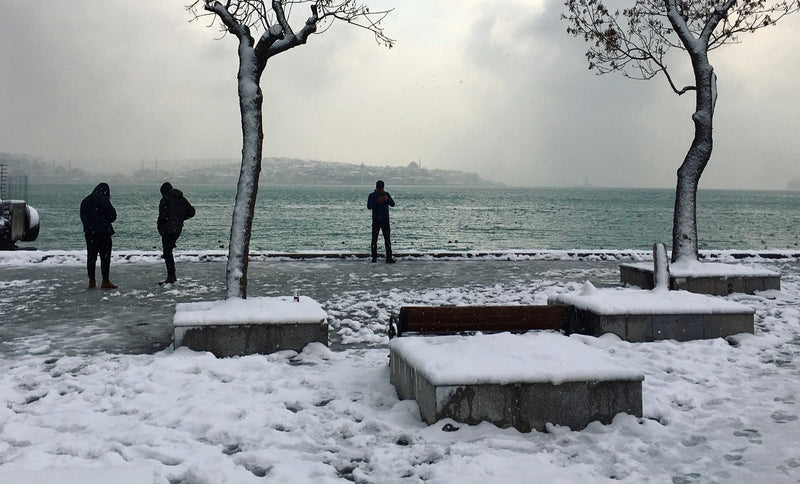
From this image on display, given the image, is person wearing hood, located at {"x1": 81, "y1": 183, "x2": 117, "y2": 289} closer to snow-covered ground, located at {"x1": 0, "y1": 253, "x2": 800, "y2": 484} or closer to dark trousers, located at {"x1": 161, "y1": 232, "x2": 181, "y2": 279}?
dark trousers, located at {"x1": 161, "y1": 232, "x2": 181, "y2": 279}

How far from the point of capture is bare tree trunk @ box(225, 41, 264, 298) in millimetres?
9328

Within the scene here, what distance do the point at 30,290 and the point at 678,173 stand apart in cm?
1178

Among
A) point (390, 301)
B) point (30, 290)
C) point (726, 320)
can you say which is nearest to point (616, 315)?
point (726, 320)

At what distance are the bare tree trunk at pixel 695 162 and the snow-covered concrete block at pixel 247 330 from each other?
799cm

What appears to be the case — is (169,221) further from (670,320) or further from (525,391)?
(525,391)

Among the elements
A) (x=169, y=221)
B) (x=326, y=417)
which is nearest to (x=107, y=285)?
(x=169, y=221)

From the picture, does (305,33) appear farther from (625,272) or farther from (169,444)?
(625,272)

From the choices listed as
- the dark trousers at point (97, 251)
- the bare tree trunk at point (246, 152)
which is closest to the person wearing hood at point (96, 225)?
the dark trousers at point (97, 251)

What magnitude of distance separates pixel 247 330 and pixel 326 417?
7.89ft

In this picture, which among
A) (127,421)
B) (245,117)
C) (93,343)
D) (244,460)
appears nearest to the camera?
(244,460)

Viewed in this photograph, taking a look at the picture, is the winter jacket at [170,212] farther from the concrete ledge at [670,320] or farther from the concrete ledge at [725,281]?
the concrete ledge at [725,281]

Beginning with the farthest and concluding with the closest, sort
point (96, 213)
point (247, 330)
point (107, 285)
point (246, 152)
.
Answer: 1. point (96, 213)
2. point (107, 285)
3. point (246, 152)
4. point (247, 330)

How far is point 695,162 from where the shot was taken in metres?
14.0

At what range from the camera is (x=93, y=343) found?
864 cm
